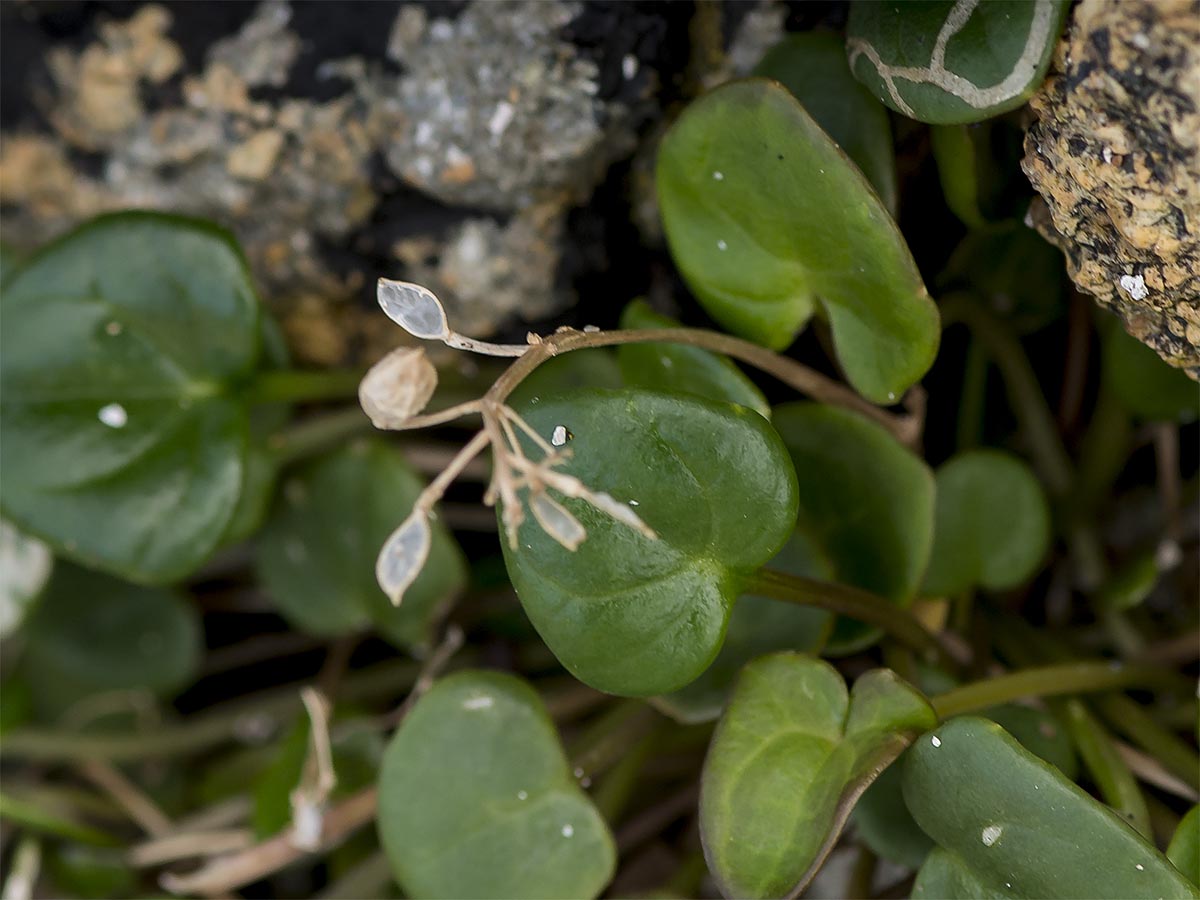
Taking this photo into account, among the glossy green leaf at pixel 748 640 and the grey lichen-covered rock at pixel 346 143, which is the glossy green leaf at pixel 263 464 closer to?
the grey lichen-covered rock at pixel 346 143

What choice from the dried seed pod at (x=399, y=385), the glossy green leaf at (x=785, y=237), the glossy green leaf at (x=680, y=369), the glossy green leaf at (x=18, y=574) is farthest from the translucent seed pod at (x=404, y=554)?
the glossy green leaf at (x=18, y=574)

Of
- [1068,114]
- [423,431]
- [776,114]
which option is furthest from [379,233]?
[1068,114]

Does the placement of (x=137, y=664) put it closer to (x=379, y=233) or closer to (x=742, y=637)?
(x=379, y=233)

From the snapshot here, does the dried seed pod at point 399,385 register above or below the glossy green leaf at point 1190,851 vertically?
above

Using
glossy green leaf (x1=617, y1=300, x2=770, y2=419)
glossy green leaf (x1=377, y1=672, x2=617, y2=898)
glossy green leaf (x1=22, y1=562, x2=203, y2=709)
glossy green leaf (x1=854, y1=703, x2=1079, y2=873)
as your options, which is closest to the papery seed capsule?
glossy green leaf (x1=617, y1=300, x2=770, y2=419)

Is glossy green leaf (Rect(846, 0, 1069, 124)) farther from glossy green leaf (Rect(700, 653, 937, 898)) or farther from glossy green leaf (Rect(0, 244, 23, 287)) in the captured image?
glossy green leaf (Rect(0, 244, 23, 287))

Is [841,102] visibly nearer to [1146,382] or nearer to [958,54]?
[958,54]
